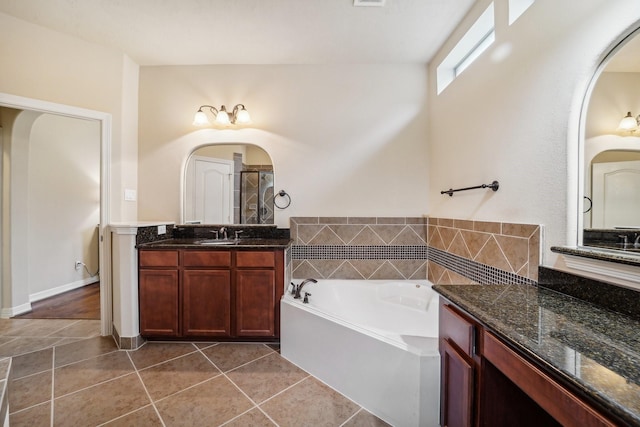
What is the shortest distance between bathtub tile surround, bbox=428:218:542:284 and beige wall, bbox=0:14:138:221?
117 inches

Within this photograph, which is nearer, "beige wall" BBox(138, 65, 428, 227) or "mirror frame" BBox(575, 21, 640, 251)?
"mirror frame" BBox(575, 21, 640, 251)

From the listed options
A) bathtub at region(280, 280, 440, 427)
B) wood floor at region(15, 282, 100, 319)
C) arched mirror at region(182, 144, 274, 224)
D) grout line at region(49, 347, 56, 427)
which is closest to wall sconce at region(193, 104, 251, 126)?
arched mirror at region(182, 144, 274, 224)

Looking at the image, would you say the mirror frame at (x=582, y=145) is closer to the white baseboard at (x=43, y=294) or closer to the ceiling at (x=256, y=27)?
the ceiling at (x=256, y=27)

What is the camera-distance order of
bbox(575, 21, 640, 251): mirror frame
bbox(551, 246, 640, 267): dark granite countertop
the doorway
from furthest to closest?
1. the doorway
2. bbox(575, 21, 640, 251): mirror frame
3. bbox(551, 246, 640, 267): dark granite countertop

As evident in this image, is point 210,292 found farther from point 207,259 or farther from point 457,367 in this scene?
point 457,367

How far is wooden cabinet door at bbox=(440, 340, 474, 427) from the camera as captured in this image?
957 millimetres

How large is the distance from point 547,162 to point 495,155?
1.22 feet

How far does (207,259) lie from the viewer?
2.11m

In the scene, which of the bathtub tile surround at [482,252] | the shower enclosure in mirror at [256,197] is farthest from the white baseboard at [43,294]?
the bathtub tile surround at [482,252]

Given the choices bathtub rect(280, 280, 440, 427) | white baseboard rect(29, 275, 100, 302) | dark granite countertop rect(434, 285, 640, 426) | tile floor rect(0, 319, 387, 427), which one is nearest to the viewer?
dark granite countertop rect(434, 285, 640, 426)

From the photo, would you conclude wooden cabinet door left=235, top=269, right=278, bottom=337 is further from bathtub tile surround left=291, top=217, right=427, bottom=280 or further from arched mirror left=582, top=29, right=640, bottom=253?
arched mirror left=582, top=29, right=640, bottom=253

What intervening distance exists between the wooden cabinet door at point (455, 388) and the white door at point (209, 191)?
223 centimetres

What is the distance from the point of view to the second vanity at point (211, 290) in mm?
2096

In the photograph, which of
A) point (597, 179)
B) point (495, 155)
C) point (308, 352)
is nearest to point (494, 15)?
point (495, 155)
